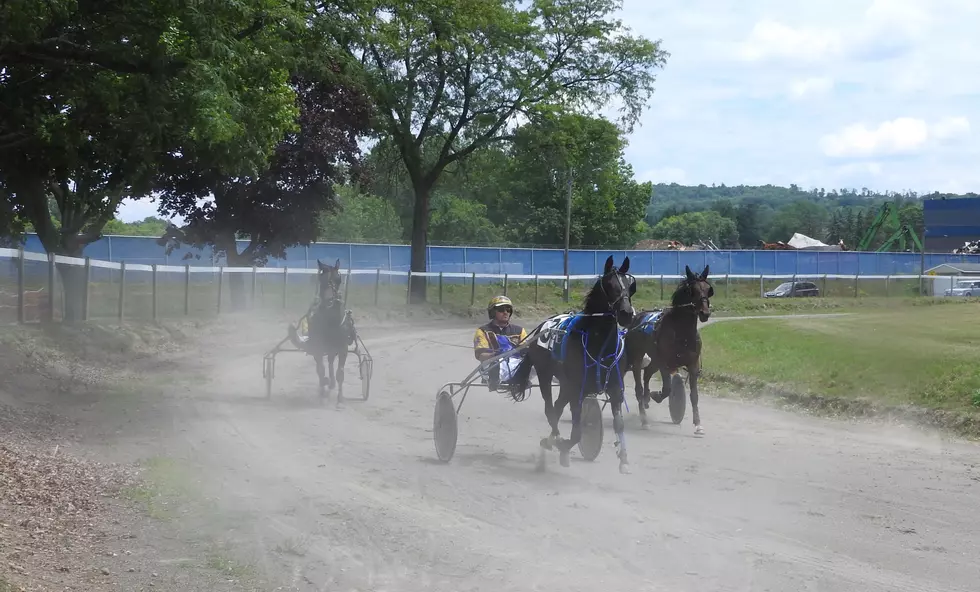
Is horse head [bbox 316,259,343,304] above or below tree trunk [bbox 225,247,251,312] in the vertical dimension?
above

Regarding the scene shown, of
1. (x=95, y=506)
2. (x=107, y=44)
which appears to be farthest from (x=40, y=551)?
(x=107, y=44)

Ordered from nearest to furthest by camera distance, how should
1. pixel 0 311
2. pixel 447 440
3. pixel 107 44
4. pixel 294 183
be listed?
pixel 447 440 → pixel 107 44 → pixel 0 311 → pixel 294 183

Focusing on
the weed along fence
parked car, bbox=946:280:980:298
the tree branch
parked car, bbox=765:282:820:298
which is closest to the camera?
the weed along fence

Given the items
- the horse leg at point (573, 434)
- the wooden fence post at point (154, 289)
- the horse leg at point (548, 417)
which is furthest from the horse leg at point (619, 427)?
the wooden fence post at point (154, 289)

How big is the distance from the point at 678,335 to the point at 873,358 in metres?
4.92

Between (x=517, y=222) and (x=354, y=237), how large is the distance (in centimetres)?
1398

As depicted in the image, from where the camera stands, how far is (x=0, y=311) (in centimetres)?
1878

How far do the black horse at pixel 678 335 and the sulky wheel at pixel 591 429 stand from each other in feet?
11.4

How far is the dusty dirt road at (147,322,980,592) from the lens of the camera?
7.15 metres

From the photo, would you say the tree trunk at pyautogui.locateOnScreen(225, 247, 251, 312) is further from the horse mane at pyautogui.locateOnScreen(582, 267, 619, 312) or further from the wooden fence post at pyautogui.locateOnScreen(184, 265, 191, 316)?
the horse mane at pyautogui.locateOnScreen(582, 267, 619, 312)

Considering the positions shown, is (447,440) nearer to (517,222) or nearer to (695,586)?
(695,586)

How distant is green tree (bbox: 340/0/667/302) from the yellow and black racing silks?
27.2 metres

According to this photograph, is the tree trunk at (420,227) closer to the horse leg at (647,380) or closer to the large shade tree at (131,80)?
the large shade tree at (131,80)

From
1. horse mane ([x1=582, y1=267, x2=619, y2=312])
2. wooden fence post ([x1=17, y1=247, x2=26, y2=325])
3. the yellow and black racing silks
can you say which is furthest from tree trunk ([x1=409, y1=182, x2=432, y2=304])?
horse mane ([x1=582, y1=267, x2=619, y2=312])
